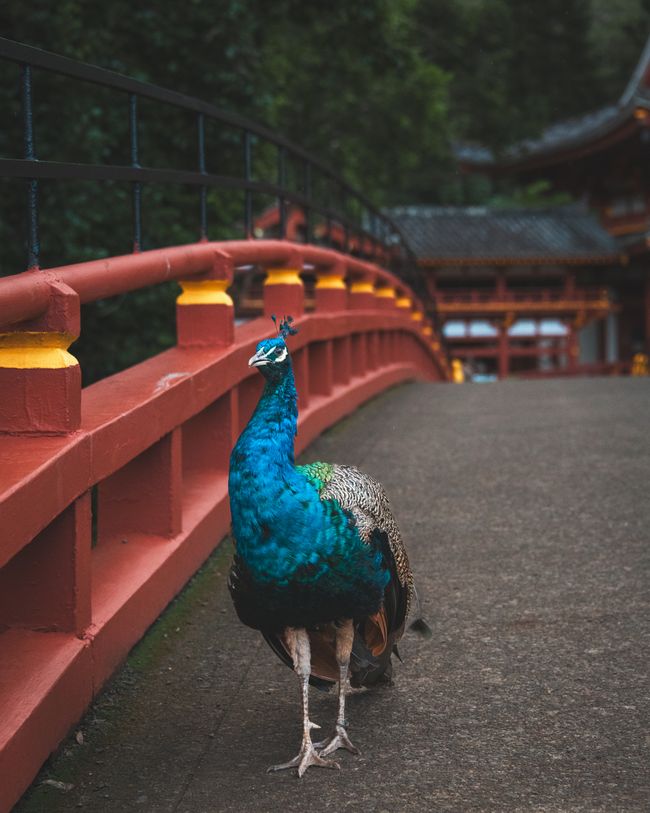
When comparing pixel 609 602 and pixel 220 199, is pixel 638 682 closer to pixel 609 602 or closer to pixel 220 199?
pixel 609 602

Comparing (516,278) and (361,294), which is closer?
(361,294)

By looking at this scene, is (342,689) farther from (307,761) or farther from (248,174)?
(248,174)

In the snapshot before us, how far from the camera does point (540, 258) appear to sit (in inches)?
1292

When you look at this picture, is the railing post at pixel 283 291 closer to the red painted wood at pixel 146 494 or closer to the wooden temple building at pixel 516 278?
the red painted wood at pixel 146 494

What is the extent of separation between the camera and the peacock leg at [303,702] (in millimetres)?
3023

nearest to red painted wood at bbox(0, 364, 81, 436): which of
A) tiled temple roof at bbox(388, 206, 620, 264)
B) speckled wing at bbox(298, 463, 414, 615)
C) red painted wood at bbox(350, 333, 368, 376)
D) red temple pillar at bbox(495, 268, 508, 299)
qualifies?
speckled wing at bbox(298, 463, 414, 615)

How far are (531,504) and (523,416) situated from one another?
298 cm

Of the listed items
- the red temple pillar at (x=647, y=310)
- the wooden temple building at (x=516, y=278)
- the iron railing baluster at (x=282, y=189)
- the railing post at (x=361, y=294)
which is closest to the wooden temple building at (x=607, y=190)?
the red temple pillar at (x=647, y=310)

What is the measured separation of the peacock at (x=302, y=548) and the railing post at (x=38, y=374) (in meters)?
0.61

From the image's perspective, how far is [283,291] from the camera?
687 cm

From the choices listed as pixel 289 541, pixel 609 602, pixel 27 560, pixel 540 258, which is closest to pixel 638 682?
pixel 609 602

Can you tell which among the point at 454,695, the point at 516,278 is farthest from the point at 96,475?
the point at 516,278

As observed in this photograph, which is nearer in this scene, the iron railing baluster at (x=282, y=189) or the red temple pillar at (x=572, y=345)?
the iron railing baluster at (x=282, y=189)

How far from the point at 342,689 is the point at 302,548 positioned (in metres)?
0.56
